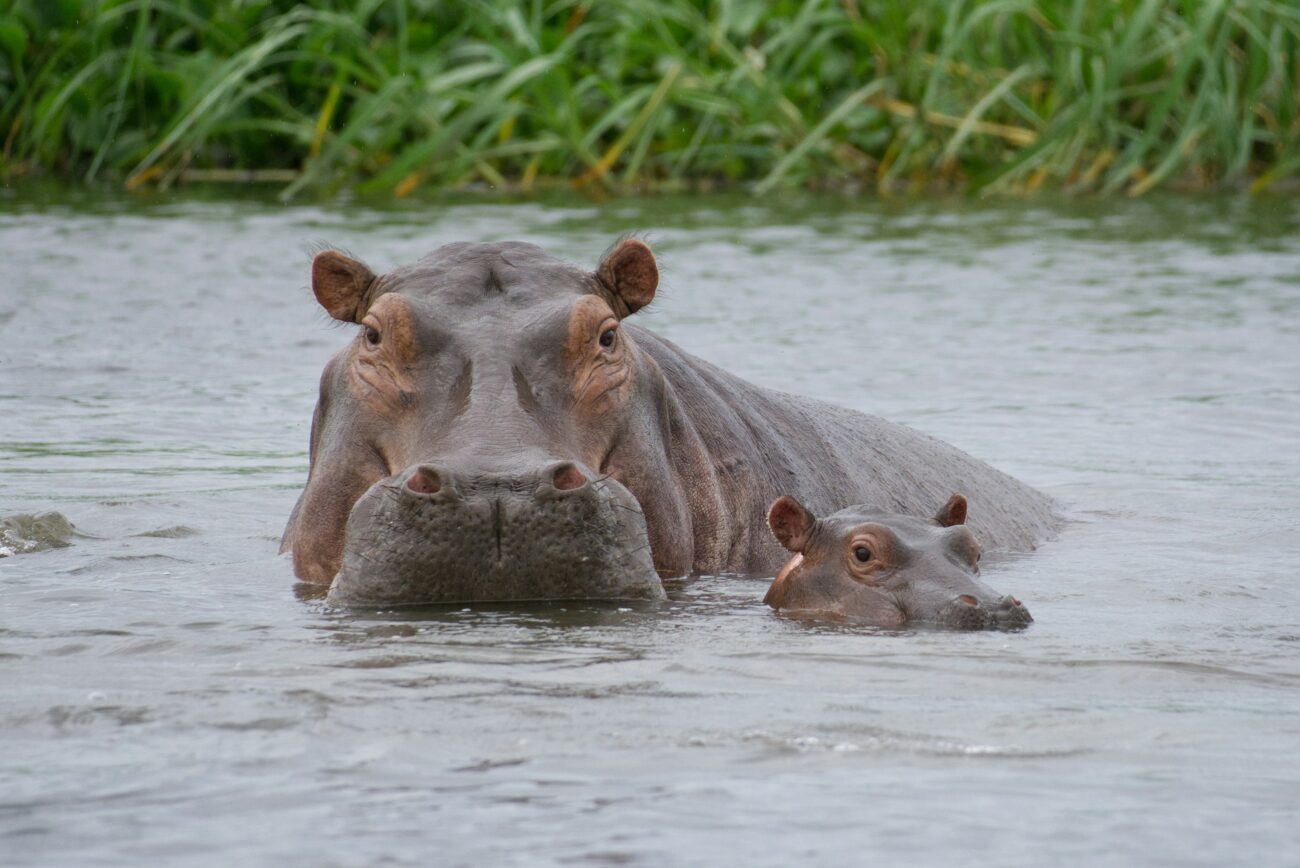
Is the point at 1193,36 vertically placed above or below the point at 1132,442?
above

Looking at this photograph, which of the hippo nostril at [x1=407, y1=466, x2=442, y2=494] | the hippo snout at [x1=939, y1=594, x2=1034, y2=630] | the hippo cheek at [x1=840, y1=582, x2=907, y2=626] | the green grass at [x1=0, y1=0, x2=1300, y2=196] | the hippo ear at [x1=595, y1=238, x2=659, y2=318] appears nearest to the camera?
the hippo nostril at [x1=407, y1=466, x2=442, y2=494]

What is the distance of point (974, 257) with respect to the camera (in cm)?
1753

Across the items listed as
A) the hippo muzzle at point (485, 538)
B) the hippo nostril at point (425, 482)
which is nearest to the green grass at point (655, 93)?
the hippo muzzle at point (485, 538)

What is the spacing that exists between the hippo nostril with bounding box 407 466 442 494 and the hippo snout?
143 centimetres

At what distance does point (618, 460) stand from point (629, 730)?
188 centimetres

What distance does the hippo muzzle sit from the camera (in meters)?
5.87

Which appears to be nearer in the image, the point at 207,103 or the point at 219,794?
the point at 219,794

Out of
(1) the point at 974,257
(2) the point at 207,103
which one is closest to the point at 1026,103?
(1) the point at 974,257

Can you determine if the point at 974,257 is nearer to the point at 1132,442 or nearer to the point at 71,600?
the point at 1132,442

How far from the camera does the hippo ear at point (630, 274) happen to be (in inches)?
269

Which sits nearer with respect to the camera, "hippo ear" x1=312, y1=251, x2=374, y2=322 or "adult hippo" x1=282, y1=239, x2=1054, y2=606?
"adult hippo" x1=282, y1=239, x2=1054, y2=606

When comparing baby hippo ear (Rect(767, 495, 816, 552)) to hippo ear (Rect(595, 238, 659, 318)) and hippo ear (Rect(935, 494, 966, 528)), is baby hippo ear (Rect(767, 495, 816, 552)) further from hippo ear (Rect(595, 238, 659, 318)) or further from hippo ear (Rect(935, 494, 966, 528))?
hippo ear (Rect(595, 238, 659, 318))

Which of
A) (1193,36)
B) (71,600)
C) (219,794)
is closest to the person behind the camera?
(219,794)

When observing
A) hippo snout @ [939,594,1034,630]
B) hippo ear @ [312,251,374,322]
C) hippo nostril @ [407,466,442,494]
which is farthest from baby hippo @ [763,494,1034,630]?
hippo ear @ [312,251,374,322]
